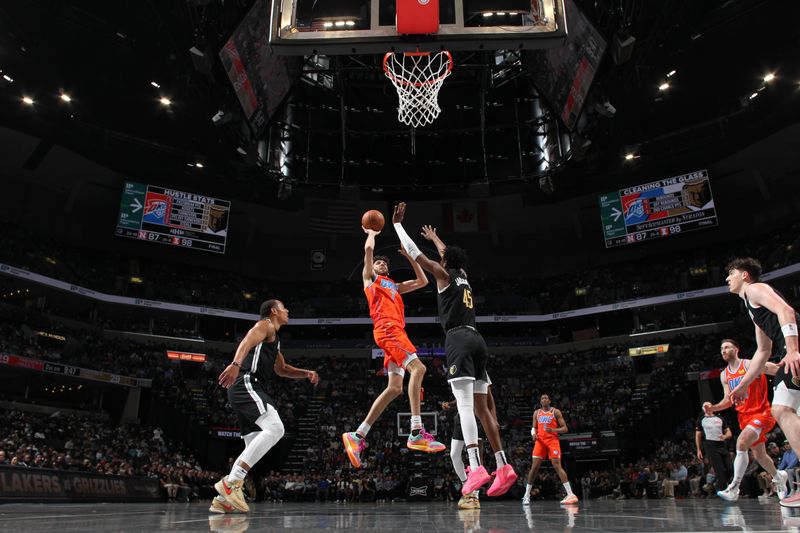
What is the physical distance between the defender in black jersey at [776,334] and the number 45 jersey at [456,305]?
2.48 meters

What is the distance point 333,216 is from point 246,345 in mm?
27177

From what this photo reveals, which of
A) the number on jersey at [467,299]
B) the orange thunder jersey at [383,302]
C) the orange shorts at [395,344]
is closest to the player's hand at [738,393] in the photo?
the number on jersey at [467,299]

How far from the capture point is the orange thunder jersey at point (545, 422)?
10.1 metres

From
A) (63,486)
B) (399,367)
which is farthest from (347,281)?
(399,367)

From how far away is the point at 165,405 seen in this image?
25.7 m

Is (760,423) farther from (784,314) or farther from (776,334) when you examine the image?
(784,314)

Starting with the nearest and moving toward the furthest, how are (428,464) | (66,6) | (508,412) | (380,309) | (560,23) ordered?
(380,309)
(560,23)
(66,6)
(428,464)
(508,412)

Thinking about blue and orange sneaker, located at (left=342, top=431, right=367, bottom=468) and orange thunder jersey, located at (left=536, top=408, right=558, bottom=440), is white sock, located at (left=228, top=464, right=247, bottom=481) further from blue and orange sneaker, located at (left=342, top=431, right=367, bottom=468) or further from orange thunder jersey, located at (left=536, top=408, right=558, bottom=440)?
A: orange thunder jersey, located at (left=536, top=408, right=558, bottom=440)

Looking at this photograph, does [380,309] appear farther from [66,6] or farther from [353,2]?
[66,6]

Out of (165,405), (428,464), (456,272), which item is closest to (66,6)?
(165,405)

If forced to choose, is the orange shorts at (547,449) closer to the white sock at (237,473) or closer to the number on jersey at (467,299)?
the number on jersey at (467,299)

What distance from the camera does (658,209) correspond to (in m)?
27.8

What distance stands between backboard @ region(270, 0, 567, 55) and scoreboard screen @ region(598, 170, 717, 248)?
881 inches

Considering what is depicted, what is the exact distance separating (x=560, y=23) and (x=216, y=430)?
71.9 feet
